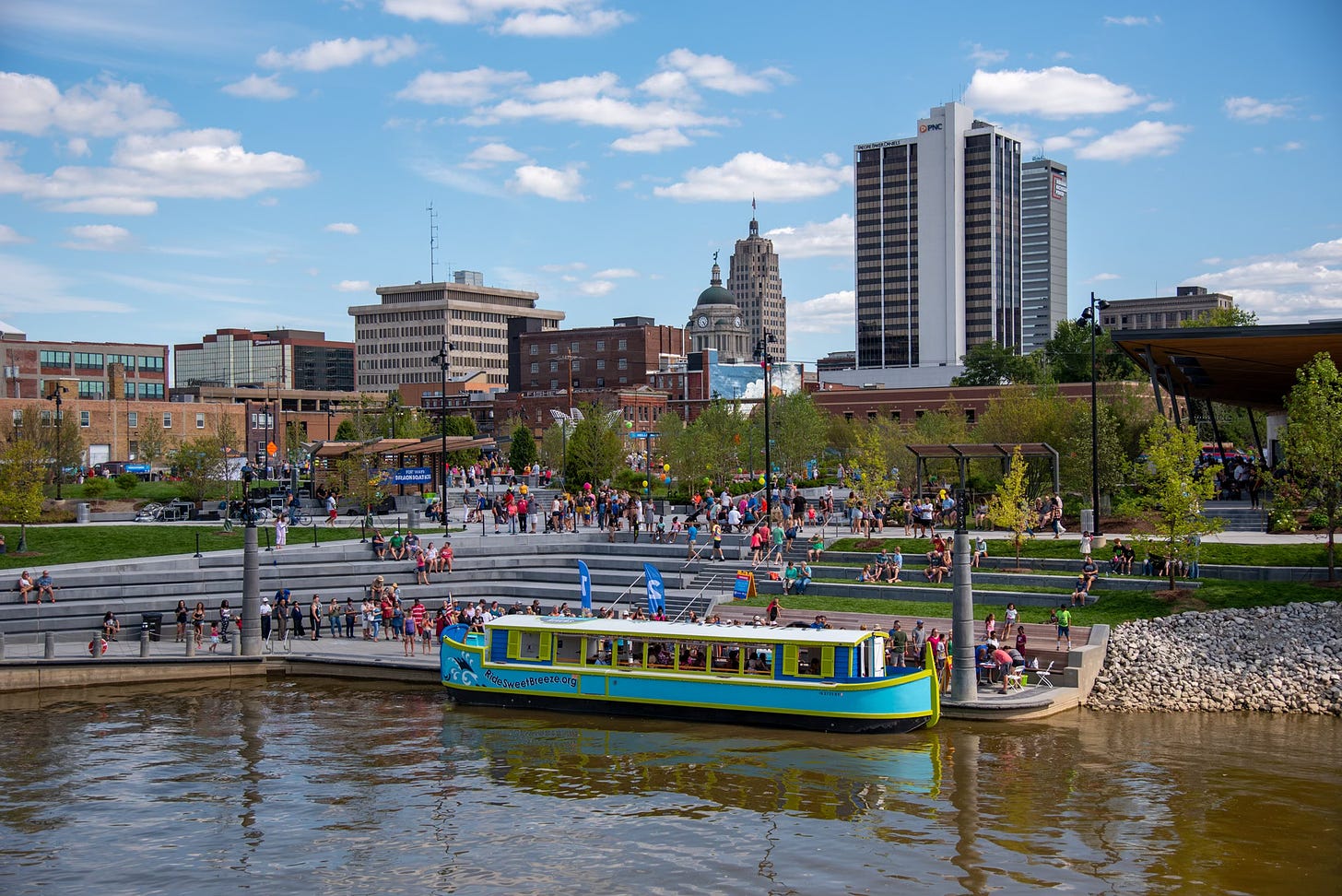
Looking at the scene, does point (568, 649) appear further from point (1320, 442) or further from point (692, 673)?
point (1320, 442)

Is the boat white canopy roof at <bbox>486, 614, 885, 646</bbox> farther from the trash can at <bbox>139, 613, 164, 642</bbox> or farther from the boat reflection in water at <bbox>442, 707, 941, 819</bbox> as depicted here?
the trash can at <bbox>139, 613, 164, 642</bbox>

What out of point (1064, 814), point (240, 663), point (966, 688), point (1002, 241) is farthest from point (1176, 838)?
point (1002, 241)

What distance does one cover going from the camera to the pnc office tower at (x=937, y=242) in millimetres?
174250

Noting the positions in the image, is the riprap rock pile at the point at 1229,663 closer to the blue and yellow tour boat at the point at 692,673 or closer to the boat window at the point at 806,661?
the blue and yellow tour boat at the point at 692,673

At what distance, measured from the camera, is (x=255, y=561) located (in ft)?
113

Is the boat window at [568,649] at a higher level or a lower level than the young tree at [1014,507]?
lower

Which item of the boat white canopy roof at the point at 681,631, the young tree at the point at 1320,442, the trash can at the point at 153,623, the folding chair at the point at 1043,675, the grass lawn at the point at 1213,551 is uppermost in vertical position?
the young tree at the point at 1320,442

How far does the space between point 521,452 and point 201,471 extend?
30278 millimetres

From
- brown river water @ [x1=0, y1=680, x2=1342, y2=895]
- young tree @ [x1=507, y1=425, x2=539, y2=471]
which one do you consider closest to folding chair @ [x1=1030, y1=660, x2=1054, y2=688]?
brown river water @ [x1=0, y1=680, x2=1342, y2=895]

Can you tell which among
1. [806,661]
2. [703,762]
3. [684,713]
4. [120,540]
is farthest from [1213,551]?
[120,540]

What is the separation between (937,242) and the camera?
582 feet

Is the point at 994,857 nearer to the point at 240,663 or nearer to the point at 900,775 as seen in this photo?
the point at 900,775

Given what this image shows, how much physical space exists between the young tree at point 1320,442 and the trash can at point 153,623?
110 ft

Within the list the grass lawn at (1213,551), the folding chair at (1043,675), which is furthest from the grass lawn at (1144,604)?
the folding chair at (1043,675)
